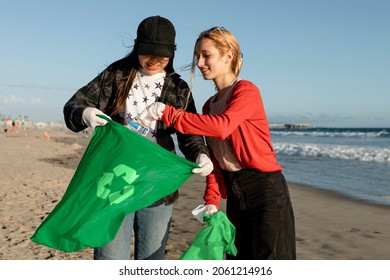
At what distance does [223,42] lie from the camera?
2488 mm

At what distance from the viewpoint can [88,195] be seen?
2270mm

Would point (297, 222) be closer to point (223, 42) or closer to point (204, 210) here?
point (204, 210)

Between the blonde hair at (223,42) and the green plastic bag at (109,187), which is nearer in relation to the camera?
the green plastic bag at (109,187)

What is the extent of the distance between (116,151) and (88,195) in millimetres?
268

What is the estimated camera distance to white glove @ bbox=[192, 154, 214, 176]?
238 centimetres

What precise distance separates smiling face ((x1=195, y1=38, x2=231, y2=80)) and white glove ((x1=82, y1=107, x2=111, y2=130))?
62 centimetres

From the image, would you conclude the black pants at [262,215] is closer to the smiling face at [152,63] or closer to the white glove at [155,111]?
the white glove at [155,111]

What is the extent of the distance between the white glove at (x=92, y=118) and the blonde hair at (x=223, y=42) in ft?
1.87

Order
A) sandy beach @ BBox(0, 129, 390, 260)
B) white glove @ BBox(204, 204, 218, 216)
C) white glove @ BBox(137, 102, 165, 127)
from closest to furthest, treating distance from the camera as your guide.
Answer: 1. white glove @ BBox(137, 102, 165, 127)
2. white glove @ BBox(204, 204, 218, 216)
3. sandy beach @ BBox(0, 129, 390, 260)

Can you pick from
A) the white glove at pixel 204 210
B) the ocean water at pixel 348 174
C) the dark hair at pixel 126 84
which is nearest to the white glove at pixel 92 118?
the dark hair at pixel 126 84

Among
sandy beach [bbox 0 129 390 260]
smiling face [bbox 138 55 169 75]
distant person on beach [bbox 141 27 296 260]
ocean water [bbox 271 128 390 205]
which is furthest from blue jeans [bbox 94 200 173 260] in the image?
ocean water [bbox 271 128 390 205]

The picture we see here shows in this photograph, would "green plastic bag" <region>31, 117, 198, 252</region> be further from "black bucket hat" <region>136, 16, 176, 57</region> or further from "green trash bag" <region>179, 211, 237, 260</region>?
"black bucket hat" <region>136, 16, 176, 57</region>

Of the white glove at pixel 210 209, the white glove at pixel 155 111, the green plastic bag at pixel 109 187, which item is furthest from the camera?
the white glove at pixel 210 209

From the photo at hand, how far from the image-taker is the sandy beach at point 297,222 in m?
5.17
